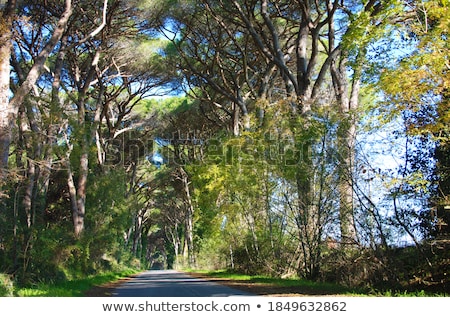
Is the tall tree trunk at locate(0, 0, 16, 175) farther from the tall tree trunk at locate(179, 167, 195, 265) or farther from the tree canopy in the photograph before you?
the tall tree trunk at locate(179, 167, 195, 265)

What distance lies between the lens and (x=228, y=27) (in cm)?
2088

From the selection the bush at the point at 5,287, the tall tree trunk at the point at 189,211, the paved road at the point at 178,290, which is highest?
the tall tree trunk at the point at 189,211

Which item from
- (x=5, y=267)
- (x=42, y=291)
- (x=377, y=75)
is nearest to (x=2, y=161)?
(x=42, y=291)

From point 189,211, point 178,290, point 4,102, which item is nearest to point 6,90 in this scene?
point 4,102

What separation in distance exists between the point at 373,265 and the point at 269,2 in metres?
12.3

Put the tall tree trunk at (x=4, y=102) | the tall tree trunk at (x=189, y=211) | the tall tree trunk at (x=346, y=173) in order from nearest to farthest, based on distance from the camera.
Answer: the tall tree trunk at (x=4, y=102) < the tall tree trunk at (x=346, y=173) < the tall tree trunk at (x=189, y=211)

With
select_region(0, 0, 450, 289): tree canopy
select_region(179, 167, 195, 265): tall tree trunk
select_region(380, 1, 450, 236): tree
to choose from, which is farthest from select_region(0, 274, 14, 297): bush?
select_region(179, 167, 195, 265): tall tree trunk

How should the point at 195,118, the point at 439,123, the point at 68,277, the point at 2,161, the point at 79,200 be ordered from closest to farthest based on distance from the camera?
the point at 439,123 < the point at 2,161 < the point at 68,277 < the point at 79,200 < the point at 195,118

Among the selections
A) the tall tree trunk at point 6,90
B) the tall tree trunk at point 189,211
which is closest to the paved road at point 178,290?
the tall tree trunk at point 6,90

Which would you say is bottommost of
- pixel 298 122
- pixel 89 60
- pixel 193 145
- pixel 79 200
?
pixel 79 200

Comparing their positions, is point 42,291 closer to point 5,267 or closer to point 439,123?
point 5,267

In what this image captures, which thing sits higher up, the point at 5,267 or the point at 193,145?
the point at 193,145

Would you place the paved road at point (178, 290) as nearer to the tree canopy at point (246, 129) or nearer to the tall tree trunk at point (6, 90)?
the tree canopy at point (246, 129)

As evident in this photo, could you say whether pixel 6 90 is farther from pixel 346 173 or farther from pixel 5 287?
pixel 346 173
